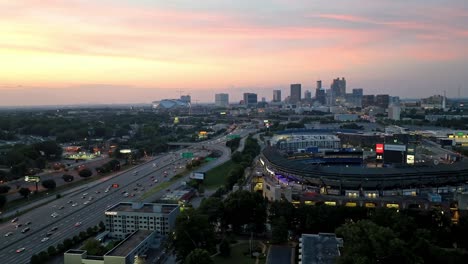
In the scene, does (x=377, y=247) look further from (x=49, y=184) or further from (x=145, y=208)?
(x=49, y=184)

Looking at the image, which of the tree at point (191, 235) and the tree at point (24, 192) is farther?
the tree at point (24, 192)

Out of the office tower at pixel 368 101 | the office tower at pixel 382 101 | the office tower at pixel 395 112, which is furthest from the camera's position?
the office tower at pixel 368 101

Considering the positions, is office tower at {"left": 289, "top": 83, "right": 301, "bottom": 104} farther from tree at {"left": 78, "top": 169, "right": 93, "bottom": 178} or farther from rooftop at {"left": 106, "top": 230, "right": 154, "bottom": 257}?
rooftop at {"left": 106, "top": 230, "right": 154, "bottom": 257}

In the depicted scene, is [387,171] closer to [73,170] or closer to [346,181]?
[346,181]

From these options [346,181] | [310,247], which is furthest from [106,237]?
[346,181]

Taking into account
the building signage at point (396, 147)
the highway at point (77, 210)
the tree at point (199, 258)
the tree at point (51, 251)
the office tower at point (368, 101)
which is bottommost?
the highway at point (77, 210)

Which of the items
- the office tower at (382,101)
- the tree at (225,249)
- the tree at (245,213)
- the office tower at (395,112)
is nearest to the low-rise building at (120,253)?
the tree at (225,249)

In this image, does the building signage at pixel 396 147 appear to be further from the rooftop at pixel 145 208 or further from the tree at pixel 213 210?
the rooftop at pixel 145 208
